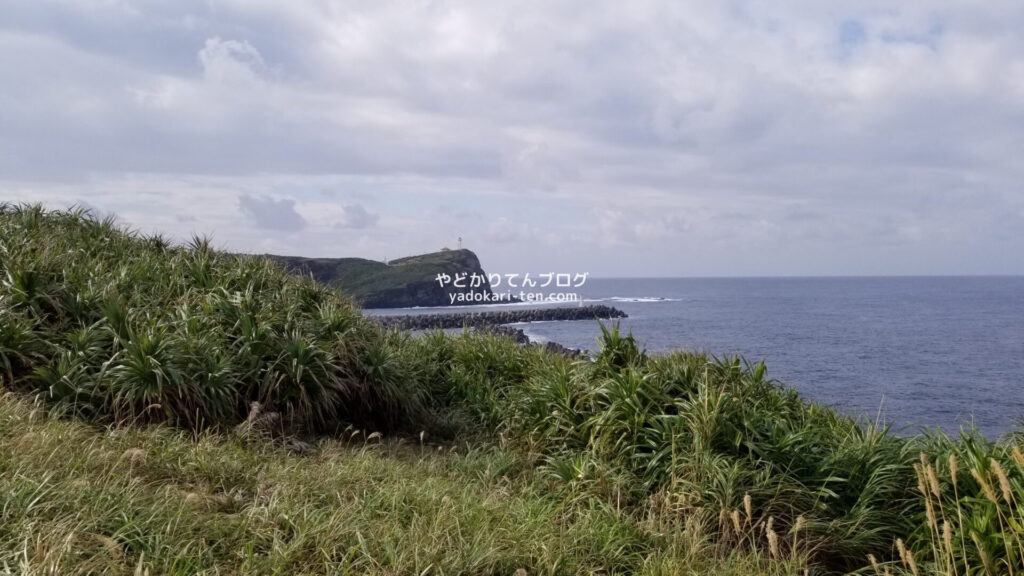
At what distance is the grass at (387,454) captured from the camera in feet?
14.1

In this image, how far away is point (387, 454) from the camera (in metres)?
8.55

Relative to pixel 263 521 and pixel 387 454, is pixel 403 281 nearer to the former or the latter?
pixel 387 454

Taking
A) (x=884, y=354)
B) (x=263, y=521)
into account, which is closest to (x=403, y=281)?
(x=884, y=354)

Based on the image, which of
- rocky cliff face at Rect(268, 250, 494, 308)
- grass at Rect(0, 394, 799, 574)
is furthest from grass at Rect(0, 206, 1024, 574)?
rocky cliff face at Rect(268, 250, 494, 308)

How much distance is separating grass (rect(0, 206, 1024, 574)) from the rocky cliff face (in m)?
75.3

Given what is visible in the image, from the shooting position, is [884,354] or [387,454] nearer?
[387,454]

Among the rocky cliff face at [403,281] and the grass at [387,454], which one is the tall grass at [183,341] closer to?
the grass at [387,454]

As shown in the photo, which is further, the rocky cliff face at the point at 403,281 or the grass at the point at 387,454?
the rocky cliff face at the point at 403,281

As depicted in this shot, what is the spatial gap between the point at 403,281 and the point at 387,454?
304ft

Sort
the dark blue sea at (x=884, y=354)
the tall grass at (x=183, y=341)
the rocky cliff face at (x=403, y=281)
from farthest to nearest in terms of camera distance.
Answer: the rocky cliff face at (x=403, y=281) < the dark blue sea at (x=884, y=354) < the tall grass at (x=183, y=341)

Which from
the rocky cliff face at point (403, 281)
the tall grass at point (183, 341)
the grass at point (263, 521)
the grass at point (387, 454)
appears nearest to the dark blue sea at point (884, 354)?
the grass at point (387, 454)

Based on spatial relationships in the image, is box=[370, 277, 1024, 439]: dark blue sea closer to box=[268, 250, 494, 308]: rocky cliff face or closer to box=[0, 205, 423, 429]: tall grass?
box=[0, 205, 423, 429]: tall grass

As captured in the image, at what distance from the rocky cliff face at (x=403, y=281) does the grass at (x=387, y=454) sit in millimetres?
75284

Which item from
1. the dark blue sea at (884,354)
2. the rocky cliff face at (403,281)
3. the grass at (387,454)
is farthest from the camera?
the rocky cliff face at (403,281)
